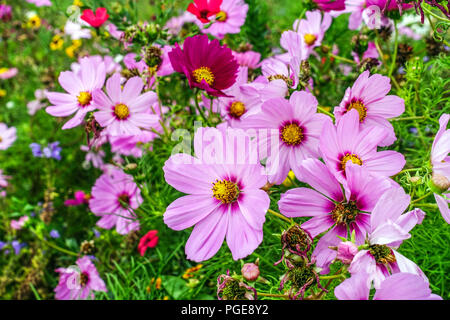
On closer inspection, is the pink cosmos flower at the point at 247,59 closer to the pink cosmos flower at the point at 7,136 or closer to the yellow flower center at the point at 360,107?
the yellow flower center at the point at 360,107

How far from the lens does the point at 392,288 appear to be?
32 centimetres

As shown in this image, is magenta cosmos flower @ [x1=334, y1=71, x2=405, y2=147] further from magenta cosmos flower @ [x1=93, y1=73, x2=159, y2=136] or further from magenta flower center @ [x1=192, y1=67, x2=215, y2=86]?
magenta cosmos flower @ [x1=93, y1=73, x2=159, y2=136]

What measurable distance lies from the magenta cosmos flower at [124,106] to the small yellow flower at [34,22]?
3.94ft

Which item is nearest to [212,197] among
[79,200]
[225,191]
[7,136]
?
[225,191]

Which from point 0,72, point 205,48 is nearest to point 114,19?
point 205,48

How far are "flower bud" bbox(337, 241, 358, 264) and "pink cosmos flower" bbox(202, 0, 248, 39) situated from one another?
0.61m

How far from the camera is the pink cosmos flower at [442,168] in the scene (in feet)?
1.20

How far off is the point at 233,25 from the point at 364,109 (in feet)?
1.51

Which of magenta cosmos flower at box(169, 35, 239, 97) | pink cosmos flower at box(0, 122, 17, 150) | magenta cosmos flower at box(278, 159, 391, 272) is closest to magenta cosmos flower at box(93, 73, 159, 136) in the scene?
magenta cosmos flower at box(169, 35, 239, 97)

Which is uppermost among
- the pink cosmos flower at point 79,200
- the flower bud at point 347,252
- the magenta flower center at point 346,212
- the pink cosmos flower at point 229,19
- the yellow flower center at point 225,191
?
the pink cosmos flower at point 229,19

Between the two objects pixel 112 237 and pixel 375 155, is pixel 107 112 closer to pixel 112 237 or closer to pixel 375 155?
pixel 375 155

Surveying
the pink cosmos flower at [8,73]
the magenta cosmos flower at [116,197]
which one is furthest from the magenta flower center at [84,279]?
the pink cosmos flower at [8,73]

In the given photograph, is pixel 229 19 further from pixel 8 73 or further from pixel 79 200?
pixel 8 73

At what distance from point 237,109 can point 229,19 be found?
0.98ft
